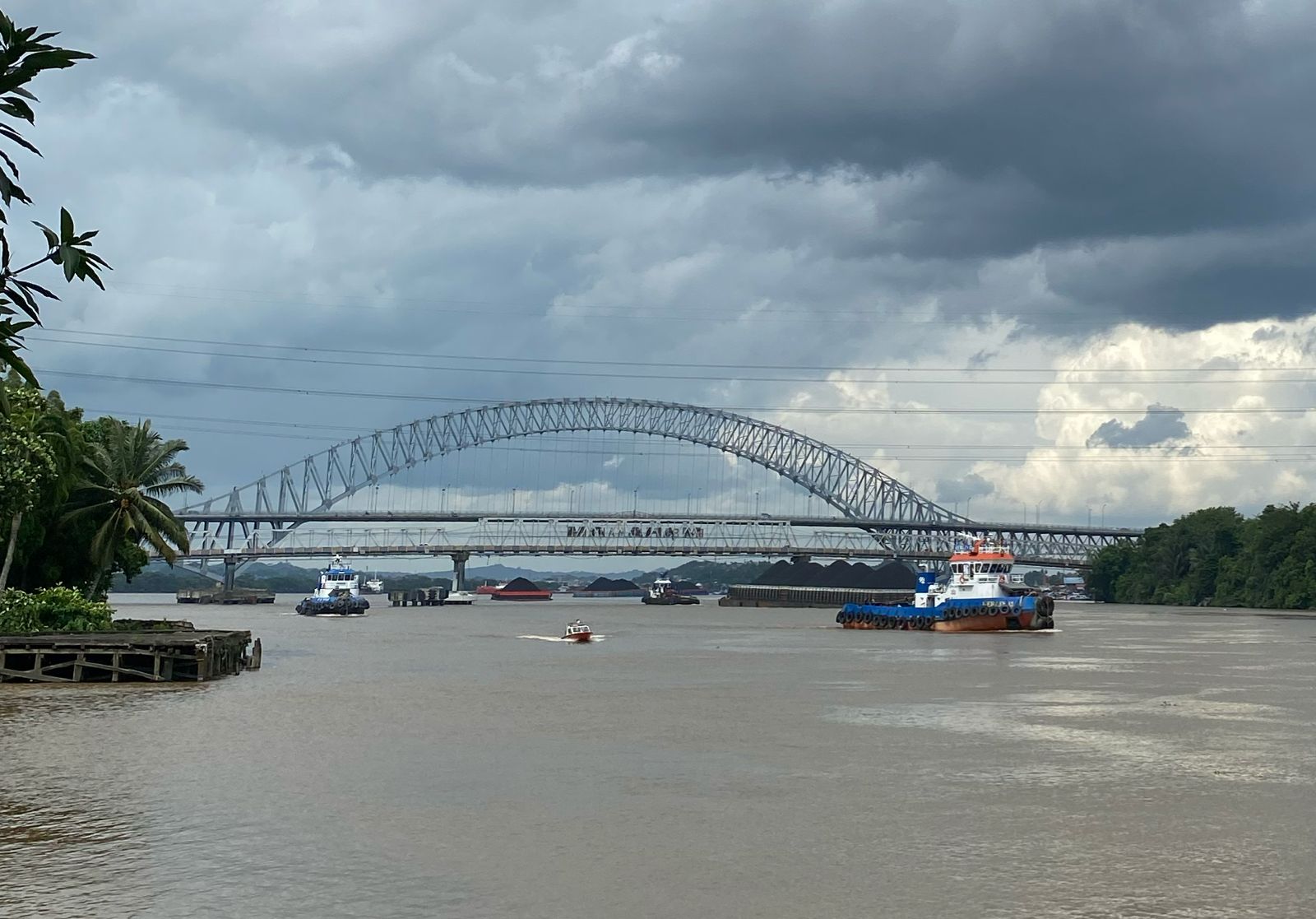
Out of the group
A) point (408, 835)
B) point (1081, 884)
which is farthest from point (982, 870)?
point (408, 835)

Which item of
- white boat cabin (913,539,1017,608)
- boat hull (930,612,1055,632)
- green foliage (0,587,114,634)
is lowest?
boat hull (930,612,1055,632)

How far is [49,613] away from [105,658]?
3.99 meters

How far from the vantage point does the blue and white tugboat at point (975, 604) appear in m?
98.2

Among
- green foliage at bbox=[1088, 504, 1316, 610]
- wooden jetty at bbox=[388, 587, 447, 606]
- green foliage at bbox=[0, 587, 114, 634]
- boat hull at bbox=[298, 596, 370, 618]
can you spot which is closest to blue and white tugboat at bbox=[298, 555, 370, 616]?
boat hull at bbox=[298, 596, 370, 618]

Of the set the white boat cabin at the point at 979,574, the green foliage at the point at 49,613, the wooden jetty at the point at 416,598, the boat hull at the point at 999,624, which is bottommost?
the wooden jetty at the point at 416,598

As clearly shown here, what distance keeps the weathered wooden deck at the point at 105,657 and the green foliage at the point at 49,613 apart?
111 cm

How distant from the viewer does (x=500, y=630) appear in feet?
346

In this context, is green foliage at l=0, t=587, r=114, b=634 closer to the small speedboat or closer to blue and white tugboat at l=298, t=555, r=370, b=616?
the small speedboat

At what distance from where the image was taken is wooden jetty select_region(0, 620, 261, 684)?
48.3 metres

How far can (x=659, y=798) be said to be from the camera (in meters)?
26.3

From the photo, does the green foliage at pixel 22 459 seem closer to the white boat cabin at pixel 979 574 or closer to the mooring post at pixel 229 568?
the white boat cabin at pixel 979 574

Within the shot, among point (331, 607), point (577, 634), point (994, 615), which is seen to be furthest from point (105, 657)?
point (331, 607)

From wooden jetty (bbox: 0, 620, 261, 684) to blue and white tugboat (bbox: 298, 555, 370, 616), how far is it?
82.8m

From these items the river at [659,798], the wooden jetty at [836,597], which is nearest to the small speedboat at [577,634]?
the river at [659,798]
